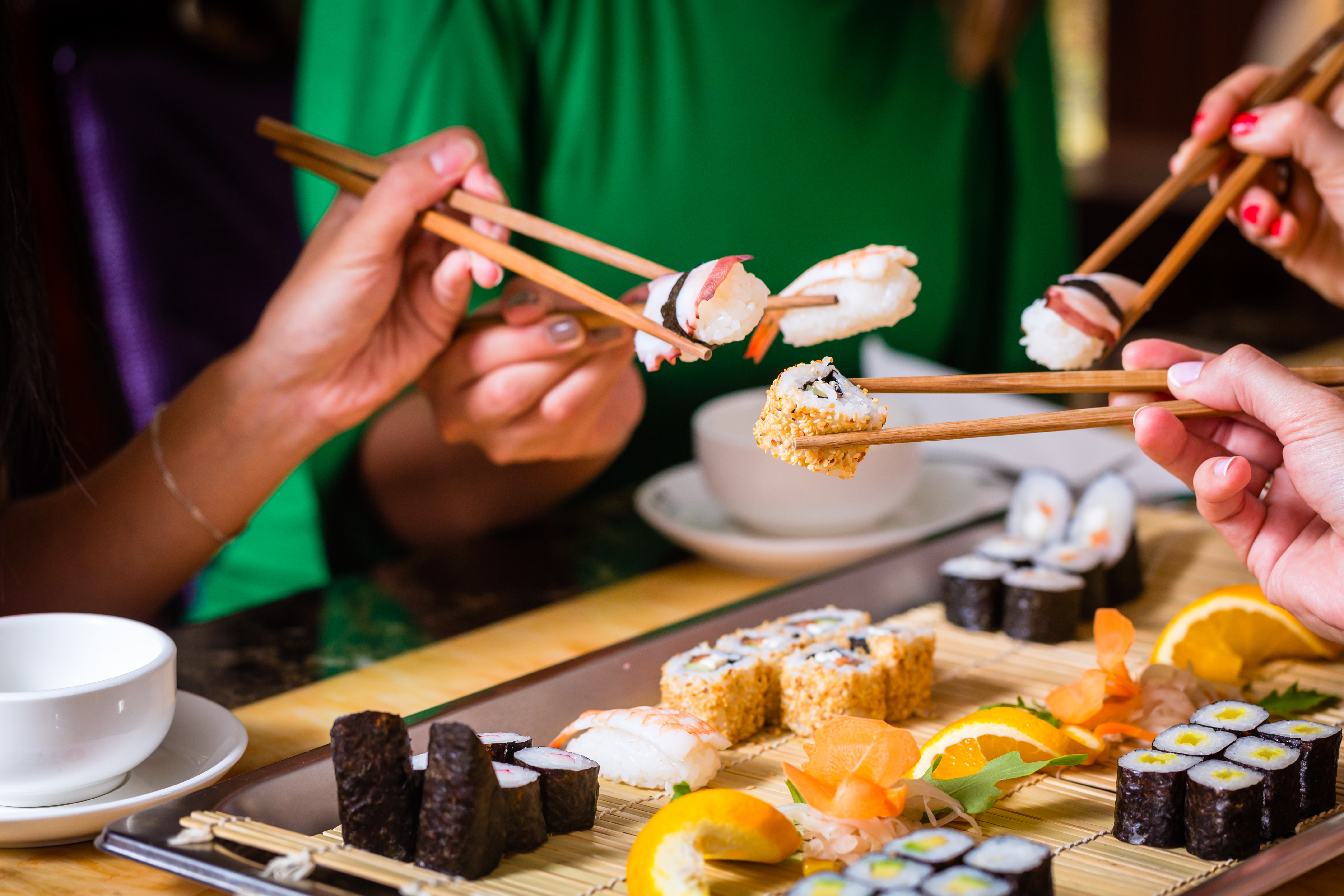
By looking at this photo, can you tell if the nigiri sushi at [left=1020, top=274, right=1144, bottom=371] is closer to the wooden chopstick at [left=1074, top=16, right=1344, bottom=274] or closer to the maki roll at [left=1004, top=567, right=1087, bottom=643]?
the wooden chopstick at [left=1074, top=16, right=1344, bottom=274]

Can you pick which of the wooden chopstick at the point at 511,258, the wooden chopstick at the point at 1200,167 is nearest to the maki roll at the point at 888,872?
the wooden chopstick at the point at 511,258

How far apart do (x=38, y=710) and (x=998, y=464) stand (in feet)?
5.35

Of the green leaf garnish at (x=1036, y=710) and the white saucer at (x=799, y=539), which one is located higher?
the white saucer at (x=799, y=539)

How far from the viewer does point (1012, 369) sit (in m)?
Result: 3.41

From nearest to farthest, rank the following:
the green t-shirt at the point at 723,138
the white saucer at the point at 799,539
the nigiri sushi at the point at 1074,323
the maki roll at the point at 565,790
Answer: the maki roll at the point at 565,790, the nigiri sushi at the point at 1074,323, the white saucer at the point at 799,539, the green t-shirt at the point at 723,138

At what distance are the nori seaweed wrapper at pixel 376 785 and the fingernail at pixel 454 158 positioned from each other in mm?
689

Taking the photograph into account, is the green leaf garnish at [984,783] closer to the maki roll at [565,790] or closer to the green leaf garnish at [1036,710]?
the green leaf garnish at [1036,710]

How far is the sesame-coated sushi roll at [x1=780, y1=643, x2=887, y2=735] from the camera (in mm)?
1269

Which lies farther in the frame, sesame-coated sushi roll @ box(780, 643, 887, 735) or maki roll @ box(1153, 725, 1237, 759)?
sesame-coated sushi roll @ box(780, 643, 887, 735)

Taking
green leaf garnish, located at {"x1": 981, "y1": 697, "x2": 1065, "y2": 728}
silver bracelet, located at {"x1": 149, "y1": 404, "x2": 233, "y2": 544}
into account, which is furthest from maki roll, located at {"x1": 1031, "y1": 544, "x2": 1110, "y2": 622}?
silver bracelet, located at {"x1": 149, "y1": 404, "x2": 233, "y2": 544}

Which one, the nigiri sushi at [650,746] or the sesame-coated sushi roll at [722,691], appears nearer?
the nigiri sushi at [650,746]

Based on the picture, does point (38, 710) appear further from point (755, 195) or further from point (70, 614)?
point (755, 195)

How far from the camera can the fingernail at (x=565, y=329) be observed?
5.15ft

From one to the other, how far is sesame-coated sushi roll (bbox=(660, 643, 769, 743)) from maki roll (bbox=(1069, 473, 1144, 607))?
598mm
